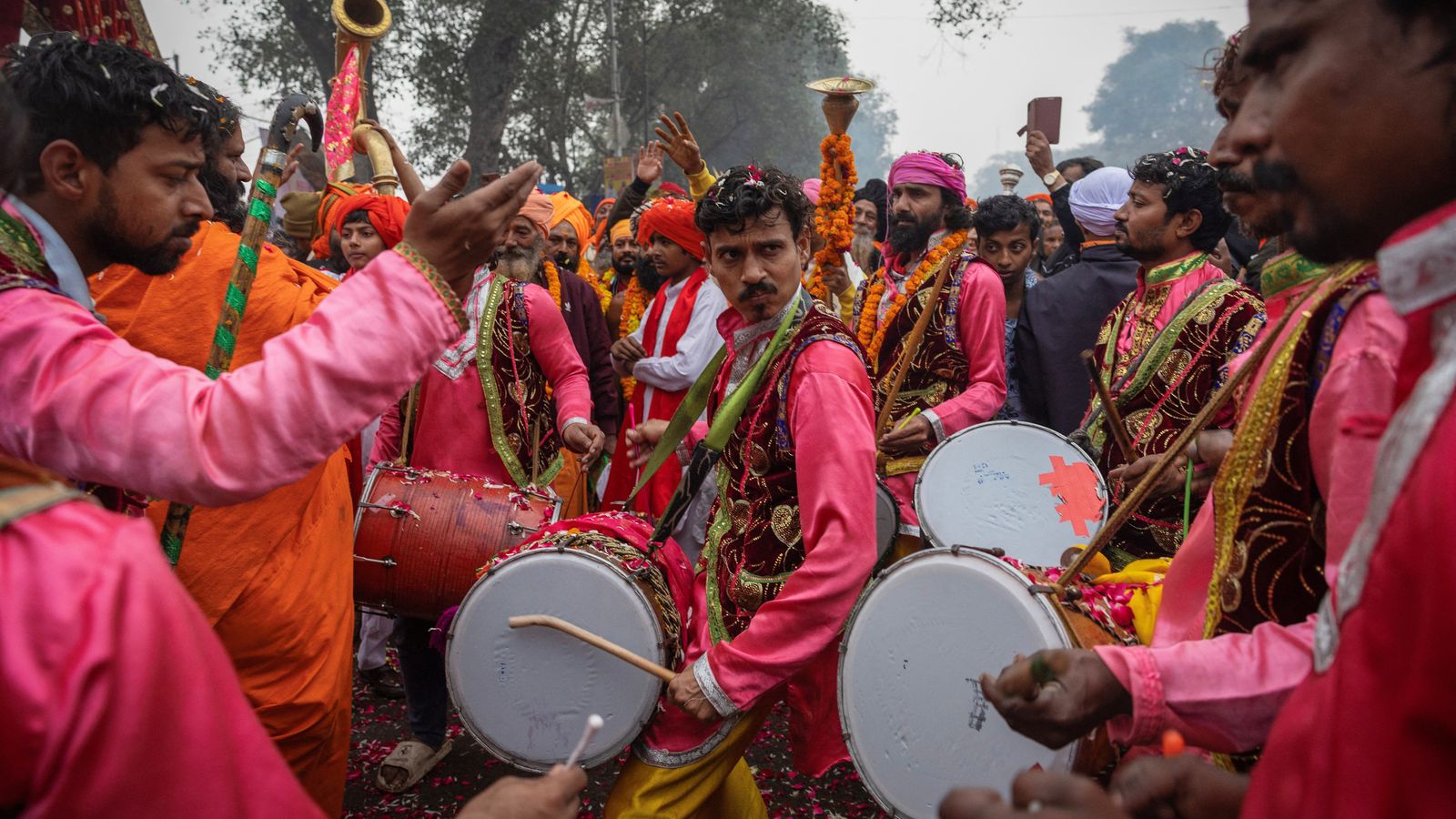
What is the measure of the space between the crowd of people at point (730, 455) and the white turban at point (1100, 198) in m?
1.92

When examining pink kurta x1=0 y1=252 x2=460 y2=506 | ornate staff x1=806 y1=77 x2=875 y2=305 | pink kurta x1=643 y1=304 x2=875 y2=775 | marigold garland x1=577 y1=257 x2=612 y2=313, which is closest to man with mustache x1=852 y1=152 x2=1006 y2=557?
ornate staff x1=806 y1=77 x2=875 y2=305

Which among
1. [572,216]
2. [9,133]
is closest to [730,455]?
[9,133]

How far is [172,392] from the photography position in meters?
1.46

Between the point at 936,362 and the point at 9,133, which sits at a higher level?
the point at 9,133

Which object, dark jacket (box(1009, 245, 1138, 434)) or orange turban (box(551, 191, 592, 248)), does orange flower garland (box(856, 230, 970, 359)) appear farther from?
orange turban (box(551, 191, 592, 248))

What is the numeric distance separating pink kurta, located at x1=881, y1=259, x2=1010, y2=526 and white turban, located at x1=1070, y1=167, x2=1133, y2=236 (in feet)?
5.24

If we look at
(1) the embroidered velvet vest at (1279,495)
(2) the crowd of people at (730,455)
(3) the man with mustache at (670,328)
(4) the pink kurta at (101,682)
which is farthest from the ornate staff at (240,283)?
(3) the man with mustache at (670,328)

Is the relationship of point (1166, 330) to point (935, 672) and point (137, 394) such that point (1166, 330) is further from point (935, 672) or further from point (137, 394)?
point (137, 394)

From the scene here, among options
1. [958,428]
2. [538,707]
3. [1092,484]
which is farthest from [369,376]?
[958,428]

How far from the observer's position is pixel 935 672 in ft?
7.13

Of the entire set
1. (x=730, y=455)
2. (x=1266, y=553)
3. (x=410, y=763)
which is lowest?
(x=410, y=763)

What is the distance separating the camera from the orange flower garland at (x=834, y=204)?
5234 mm

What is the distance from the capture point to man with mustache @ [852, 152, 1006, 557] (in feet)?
14.8

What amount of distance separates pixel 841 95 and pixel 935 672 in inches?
139
